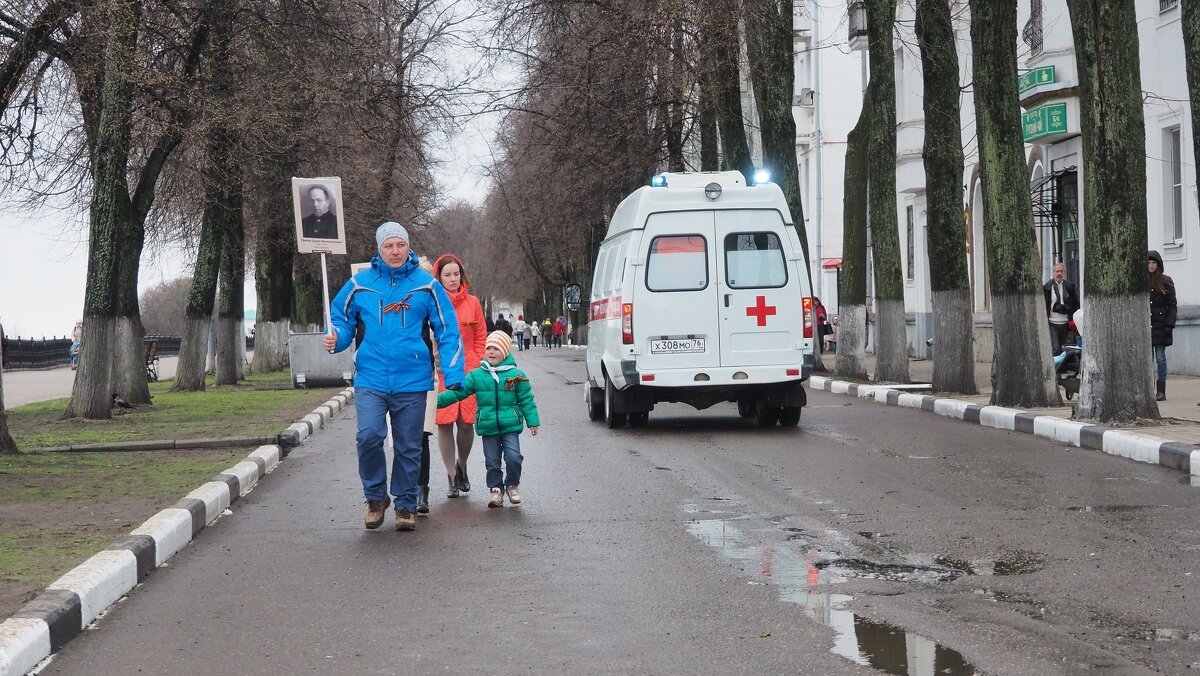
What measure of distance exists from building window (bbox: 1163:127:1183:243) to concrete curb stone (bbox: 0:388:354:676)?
61.9 feet

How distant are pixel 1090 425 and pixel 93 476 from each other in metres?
9.29

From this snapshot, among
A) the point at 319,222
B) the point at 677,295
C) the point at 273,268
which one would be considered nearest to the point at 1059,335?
the point at 677,295

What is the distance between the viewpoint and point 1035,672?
539 centimetres

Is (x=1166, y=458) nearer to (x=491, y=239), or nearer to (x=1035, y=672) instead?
(x=1035, y=672)

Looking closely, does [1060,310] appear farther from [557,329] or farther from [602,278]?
[557,329]

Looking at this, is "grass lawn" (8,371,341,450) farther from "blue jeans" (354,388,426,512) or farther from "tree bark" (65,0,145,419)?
"blue jeans" (354,388,426,512)

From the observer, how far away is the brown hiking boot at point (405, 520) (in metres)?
9.78

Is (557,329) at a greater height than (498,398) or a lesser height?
greater

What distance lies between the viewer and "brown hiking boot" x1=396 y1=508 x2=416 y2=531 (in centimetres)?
978

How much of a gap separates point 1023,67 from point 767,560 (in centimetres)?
2593

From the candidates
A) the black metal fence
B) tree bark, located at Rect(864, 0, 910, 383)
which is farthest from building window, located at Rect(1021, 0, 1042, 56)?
the black metal fence

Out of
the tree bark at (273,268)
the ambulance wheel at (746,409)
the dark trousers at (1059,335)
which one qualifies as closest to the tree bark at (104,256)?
the ambulance wheel at (746,409)

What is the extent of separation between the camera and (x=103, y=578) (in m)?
7.38

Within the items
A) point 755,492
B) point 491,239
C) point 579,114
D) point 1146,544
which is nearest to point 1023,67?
point 579,114
